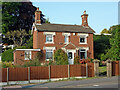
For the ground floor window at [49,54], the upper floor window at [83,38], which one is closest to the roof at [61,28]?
the upper floor window at [83,38]

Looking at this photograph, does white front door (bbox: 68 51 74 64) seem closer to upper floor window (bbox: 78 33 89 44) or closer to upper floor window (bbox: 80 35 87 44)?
upper floor window (bbox: 78 33 89 44)

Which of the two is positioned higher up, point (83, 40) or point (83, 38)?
point (83, 38)

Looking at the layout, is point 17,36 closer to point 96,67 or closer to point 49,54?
point 49,54

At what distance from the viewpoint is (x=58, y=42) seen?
2844 cm

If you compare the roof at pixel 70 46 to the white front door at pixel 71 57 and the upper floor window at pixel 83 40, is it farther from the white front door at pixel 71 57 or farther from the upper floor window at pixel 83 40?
the upper floor window at pixel 83 40

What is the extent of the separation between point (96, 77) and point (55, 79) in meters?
4.20

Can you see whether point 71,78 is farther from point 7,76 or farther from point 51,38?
point 51,38

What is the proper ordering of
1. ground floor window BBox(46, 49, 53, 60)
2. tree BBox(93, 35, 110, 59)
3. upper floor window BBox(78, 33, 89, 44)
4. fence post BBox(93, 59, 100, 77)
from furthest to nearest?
tree BBox(93, 35, 110, 59)
upper floor window BBox(78, 33, 89, 44)
ground floor window BBox(46, 49, 53, 60)
fence post BBox(93, 59, 100, 77)

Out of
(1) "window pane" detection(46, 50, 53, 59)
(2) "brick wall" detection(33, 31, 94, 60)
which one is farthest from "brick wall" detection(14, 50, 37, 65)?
(1) "window pane" detection(46, 50, 53, 59)

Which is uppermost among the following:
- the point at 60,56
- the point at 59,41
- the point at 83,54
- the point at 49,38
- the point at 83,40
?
the point at 49,38

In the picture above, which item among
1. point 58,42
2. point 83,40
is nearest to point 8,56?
point 58,42

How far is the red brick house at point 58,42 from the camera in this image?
87.2ft

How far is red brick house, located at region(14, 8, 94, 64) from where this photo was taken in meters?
26.6

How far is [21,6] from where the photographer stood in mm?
45781
